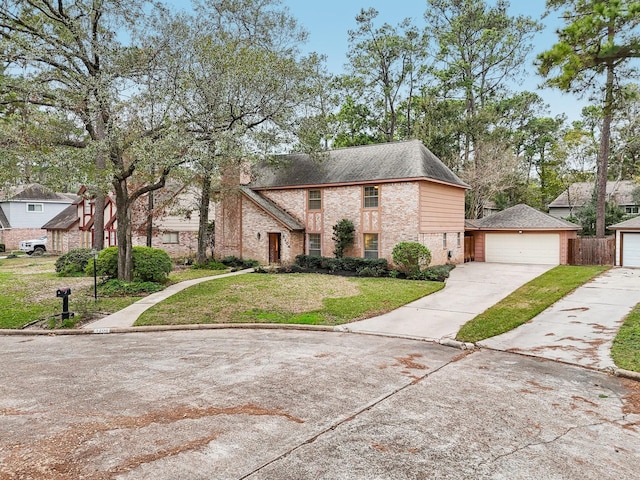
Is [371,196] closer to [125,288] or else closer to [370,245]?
[370,245]

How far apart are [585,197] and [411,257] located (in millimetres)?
27185

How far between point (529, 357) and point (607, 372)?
4.35 ft

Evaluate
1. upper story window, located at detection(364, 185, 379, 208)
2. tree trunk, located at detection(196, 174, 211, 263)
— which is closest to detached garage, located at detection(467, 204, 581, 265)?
upper story window, located at detection(364, 185, 379, 208)

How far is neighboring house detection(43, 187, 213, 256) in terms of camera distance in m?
24.5

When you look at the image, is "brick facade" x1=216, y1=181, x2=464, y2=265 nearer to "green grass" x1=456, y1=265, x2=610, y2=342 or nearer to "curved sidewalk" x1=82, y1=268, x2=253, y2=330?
"green grass" x1=456, y1=265, x2=610, y2=342

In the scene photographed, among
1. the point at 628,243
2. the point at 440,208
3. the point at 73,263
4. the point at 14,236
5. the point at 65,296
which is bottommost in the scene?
the point at 65,296

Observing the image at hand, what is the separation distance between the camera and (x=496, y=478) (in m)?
3.95

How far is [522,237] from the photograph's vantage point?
24.1m

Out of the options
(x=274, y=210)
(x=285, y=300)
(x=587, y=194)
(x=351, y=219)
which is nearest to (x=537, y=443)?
(x=285, y=300)

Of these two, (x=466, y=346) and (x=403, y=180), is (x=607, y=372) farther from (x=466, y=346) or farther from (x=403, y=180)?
(x=403, y=180)

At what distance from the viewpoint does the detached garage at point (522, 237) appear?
2302 centimetres

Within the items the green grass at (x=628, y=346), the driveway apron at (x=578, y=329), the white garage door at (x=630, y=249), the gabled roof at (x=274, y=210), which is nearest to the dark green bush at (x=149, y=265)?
the gabled roof at (x=274, y=210)

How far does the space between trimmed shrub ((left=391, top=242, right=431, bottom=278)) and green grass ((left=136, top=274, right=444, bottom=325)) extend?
1.56 meters

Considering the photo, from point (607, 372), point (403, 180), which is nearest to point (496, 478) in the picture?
point (607, 372)
